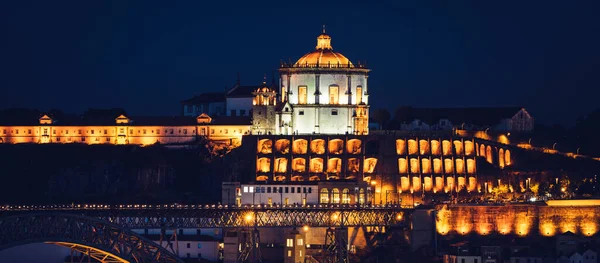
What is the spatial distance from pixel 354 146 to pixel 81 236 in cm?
5368

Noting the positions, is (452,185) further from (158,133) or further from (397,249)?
(158,133)

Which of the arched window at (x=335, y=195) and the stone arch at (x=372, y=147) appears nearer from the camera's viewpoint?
the arched window at (x=335, y=195)

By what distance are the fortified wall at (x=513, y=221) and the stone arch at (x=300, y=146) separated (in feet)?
86.2

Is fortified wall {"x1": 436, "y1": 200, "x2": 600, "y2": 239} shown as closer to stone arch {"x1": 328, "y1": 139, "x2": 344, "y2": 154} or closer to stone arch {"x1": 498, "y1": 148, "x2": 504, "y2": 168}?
stone arch {"x1": 498, "y1": 148, "x2": 504, "y2": 168}

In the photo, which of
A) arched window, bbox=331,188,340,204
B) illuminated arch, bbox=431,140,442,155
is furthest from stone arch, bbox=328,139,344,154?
arched window, bbox=331,188,340,204

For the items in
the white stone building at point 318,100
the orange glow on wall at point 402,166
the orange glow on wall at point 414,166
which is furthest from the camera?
the white stone building at point 318,100

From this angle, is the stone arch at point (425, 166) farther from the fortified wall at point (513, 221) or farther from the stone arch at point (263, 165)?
the fortified wall at point (513, 221)

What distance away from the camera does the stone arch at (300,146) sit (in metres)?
159

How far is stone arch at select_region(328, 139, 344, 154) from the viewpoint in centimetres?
15890

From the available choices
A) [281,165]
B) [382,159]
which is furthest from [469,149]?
[281,165]

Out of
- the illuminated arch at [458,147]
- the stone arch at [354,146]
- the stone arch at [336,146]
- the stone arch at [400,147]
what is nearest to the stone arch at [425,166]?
the stone arch at [400,147]

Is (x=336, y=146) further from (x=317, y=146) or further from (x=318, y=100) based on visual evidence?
(x=318, y=100)

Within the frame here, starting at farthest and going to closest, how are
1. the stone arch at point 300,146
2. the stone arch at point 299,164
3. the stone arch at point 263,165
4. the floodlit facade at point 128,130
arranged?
the floodlit facade at point 128,130
the stone arch at point 300,146
the stone arch at point 299,164
the stone arch at point 263,165

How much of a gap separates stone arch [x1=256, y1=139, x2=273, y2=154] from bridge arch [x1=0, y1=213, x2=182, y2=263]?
40.7m
